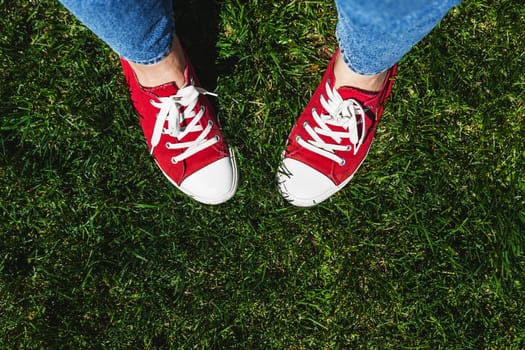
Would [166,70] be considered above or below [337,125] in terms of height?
above

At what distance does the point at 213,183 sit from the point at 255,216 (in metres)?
0.23

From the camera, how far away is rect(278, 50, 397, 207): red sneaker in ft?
5.81

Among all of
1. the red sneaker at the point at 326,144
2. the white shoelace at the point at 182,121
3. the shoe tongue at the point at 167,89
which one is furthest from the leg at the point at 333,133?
the shoe tongue at the point at 167,89

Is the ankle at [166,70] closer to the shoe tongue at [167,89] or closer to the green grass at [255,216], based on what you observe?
the shoe tongue at [167,89]

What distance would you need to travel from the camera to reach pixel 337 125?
1.79 metres

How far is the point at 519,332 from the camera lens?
76.2 inches

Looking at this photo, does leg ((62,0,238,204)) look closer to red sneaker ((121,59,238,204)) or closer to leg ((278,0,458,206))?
red sneaker ((121,59,238,204))

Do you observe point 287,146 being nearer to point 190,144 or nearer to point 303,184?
point 303,184

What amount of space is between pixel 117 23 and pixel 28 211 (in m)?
1.07

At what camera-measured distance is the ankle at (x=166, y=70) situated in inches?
62.2

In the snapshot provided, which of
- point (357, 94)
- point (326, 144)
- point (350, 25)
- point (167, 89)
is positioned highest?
point (350, 25)

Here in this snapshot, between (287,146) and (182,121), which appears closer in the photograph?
(182,121)

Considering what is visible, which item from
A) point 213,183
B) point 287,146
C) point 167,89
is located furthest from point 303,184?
point 167,89

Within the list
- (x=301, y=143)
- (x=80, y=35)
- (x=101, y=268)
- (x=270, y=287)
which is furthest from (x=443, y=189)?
(x=80, y=35)
